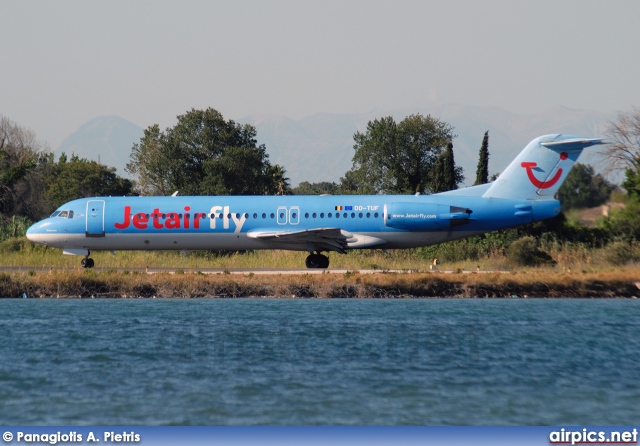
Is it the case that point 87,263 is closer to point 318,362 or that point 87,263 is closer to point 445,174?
point 318,362

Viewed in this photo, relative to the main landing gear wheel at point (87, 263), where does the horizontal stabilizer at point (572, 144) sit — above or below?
above

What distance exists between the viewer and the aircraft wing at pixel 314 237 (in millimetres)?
41219

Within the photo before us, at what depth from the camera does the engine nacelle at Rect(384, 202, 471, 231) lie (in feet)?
136

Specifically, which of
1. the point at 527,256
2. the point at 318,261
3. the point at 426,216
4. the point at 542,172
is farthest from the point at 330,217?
the point at 542,172

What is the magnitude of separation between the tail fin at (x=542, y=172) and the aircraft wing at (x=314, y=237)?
6887mm

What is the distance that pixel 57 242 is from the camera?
146ft

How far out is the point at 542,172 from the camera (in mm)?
41719

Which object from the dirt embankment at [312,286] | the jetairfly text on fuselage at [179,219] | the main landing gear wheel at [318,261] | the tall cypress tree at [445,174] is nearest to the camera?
the dirt embankment at [312,286]

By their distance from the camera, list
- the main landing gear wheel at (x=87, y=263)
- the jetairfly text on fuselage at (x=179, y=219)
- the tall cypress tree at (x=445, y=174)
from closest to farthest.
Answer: the jetairfly text on fuselage at (x=179, y=219), the main landing gear wheel at (x=87, y=263), the tall cypress tree at (x=445, y=174)

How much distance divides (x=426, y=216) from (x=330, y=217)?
167 inches

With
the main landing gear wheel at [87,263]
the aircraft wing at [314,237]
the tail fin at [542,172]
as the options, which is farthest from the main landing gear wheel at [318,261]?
the main landing gear wheel at [87,263]

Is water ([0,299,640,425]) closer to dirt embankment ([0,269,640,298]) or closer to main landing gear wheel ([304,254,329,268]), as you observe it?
dirt embankment ([0,269,640,298])

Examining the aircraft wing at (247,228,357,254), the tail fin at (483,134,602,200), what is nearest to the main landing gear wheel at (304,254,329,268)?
the aircraft wing at (247,228,357,254)

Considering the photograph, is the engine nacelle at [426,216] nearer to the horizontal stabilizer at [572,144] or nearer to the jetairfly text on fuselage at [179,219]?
the horizontal stabilizer at [572,144]
